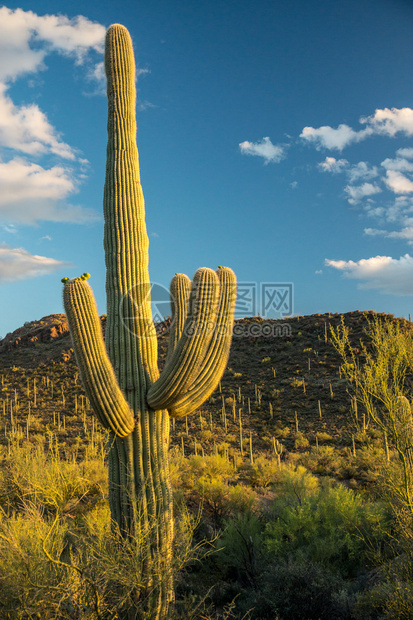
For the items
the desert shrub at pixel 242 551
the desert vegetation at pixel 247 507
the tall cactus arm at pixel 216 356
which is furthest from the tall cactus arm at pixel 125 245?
the desert shrub at pixel 242 551

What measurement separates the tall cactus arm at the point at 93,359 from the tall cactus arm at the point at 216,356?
0.88m

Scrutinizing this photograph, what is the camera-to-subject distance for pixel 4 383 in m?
28.2

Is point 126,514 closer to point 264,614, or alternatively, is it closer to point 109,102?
point 264,614

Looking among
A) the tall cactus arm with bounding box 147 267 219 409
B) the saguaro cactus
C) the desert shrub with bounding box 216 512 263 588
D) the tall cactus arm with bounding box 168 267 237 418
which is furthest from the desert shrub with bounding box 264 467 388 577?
the tall cactus arm with bounding box 147 267 219 409

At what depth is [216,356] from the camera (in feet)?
21.1

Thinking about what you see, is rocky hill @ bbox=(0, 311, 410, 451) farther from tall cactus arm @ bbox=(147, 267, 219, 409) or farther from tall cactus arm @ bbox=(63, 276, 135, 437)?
tall cactus arm @ bbox=(63, 276, 135, 437)

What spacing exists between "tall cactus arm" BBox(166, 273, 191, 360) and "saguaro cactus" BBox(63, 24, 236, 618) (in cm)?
2

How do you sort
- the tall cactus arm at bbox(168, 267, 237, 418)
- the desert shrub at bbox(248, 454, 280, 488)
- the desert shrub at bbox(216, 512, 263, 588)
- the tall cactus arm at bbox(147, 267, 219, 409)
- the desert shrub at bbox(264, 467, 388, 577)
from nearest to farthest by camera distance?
the tall cactus arm at bbox(147, 267, 219, 409) → the tall cactus arm at bbox(168, 267, 237, 418) → the desert shrub at bbox(264, 467, 388, 577) → the desert shrub at bbox(216, 512, 263, 588) → the desert shrub at bbox(248, 454, 280, 488)

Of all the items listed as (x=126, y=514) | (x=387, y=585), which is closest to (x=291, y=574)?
(x=387, y=585)

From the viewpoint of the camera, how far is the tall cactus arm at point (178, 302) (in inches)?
263

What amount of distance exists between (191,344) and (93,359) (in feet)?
4.18

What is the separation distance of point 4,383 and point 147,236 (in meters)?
25.5

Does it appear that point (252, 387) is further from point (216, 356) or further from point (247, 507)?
point (216, 356)

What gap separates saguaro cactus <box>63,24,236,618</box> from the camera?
5.48 meters
